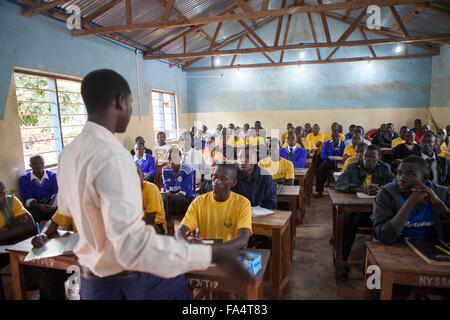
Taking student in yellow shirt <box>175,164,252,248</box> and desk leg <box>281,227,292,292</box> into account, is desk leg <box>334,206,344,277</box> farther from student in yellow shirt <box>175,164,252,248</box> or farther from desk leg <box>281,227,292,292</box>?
student in yellow shirt <box>175,164,252,248</box>

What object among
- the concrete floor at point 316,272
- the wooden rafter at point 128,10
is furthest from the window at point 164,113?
the concrete floor at point 316,272

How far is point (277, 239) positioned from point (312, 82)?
10.2 meters

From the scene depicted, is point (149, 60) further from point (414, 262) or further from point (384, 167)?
point (414, 262)

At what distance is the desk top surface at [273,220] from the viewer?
99.2 inches

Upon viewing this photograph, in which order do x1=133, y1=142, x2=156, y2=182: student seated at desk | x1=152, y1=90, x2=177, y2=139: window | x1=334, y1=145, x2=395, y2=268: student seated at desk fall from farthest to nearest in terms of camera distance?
x1=152, y1=90, x2=177, y2=139: window
x1=133, y1=142, x2=156, y2=182: student seated at desk
x1=334, y1=145, x2=395, y2=268: student seated at desk

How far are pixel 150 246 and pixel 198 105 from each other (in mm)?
11972

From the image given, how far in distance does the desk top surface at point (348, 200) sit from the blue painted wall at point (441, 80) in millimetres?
8757

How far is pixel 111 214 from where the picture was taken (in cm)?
103

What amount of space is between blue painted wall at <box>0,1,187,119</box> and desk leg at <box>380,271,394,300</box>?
5.18 m

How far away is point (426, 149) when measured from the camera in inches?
162

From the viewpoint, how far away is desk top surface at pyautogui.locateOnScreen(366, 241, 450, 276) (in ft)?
5.68

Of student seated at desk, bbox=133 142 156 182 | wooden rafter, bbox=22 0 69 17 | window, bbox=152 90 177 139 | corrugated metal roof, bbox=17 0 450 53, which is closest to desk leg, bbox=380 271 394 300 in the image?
student seated at desk, bbox=133 142 156 182

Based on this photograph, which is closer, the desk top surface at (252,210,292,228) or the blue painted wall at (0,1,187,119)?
the desk top surface at (252,210,292,228)
